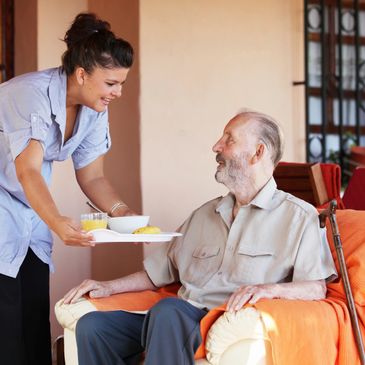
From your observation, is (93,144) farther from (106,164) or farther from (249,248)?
(106,164)

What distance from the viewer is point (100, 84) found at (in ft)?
8.41

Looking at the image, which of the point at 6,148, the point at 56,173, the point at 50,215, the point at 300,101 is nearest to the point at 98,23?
the point at 6,148

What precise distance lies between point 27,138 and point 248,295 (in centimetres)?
83

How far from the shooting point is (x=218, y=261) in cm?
276

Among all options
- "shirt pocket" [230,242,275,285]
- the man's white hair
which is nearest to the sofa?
"shirt pocket" [230,242,275,285]

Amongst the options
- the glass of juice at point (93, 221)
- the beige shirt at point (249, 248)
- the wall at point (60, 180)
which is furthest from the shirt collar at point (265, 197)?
the wall at point (60, 180)

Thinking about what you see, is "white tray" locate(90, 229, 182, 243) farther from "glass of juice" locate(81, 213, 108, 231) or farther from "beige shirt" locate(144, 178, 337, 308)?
"beige shirt" locate(144, 178, 337, 308)

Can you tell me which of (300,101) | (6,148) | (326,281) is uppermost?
(300,101)

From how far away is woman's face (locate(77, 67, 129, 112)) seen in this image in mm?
2559

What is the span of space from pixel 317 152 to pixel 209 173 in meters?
0.85

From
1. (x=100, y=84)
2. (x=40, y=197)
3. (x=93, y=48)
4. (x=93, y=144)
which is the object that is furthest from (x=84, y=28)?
(x=40, y=197)

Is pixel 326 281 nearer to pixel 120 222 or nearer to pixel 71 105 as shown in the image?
pixel 120 222

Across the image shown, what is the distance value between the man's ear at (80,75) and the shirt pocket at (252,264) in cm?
76

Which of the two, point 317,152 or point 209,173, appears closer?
point 209,173
